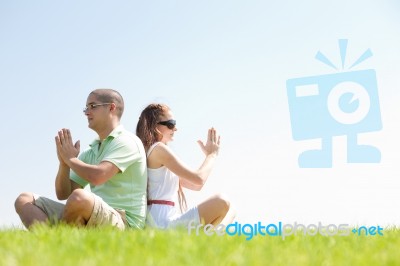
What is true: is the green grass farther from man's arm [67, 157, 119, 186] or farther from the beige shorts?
man's arm [67, 157, 119, 186]

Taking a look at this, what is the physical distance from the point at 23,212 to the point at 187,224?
2.07 m

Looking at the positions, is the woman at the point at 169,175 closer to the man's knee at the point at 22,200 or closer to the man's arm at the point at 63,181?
the man's arm at the point at 63,181

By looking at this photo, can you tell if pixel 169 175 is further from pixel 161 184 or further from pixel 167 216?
pixel 167 216

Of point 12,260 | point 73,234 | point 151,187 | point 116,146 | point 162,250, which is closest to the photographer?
point 12,260

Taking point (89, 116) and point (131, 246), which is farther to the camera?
point (89, 116)

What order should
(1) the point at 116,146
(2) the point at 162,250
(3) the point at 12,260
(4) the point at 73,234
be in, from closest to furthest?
(3) the point at 12,260 < (2) the point at 162,250 < (4) the point at 73,234 < (1) the point at 116,146

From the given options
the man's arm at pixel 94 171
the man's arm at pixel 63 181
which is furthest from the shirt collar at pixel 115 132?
the man's arm at pixel 94 171

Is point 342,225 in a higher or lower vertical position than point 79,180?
lower

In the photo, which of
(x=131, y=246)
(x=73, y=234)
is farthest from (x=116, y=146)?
(x=131, y=246)

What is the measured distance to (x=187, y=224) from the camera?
6.89 metres

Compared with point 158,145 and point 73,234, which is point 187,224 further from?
point 73,234

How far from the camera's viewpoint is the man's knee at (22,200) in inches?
272

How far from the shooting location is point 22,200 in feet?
22.7

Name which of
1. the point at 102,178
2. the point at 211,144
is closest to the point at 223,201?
the point at 211,144
